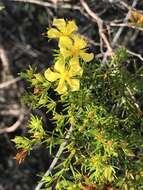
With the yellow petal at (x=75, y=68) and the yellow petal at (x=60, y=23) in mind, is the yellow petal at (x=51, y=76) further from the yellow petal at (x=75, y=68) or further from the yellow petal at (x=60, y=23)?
the yellow petal at (x=60, y=23)

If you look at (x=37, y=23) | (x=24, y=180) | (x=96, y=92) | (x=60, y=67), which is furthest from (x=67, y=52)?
(x=37, y=23)

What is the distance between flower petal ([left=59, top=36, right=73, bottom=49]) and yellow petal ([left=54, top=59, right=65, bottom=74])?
5cm

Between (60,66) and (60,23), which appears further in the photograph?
(60,23)

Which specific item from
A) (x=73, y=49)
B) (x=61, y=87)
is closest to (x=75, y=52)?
(x=73, y=49)

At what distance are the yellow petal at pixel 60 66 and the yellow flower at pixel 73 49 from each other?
26 millimetres

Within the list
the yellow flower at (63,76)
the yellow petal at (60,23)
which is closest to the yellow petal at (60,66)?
the yellow flower at (63,76)

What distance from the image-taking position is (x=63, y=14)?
12.3 feet

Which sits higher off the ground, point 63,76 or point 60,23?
point 60,23

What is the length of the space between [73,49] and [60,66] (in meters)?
0.07

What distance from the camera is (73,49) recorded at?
1733mm

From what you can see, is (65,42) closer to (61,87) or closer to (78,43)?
(78,43)

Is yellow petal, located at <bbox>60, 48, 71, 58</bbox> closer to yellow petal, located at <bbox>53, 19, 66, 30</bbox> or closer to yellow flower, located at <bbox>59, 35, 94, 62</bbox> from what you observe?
yellow flower, located at <bbox>59, 35, 94, 62</bbox>

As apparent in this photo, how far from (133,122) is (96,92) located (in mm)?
157

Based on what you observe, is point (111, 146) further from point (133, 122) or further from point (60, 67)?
point (60, 67)
